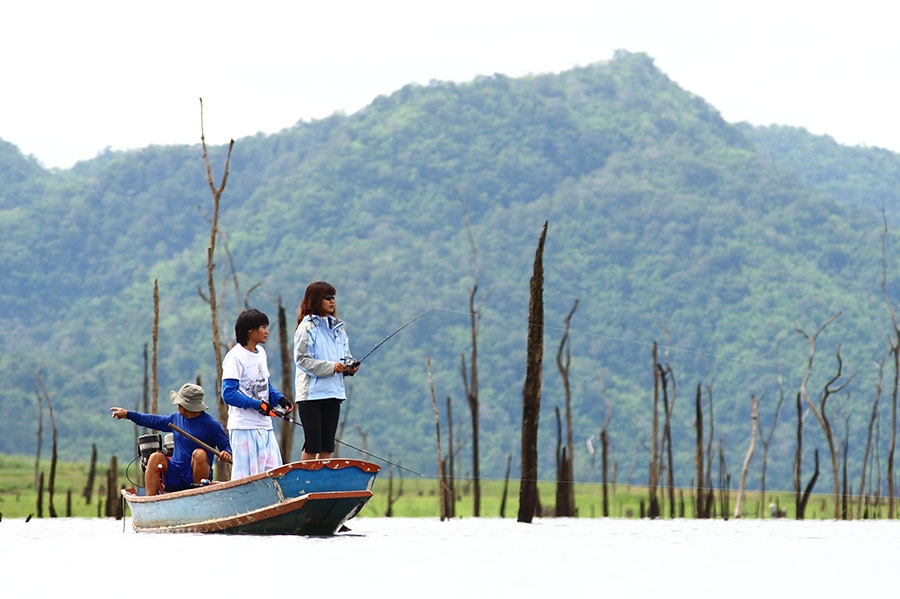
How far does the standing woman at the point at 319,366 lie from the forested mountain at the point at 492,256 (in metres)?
65.9

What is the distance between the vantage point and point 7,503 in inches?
2053

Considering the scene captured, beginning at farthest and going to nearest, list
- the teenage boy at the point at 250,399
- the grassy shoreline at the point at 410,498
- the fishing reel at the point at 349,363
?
1. the grassy shoreline at the point at 410,498
2. the teenage boy at the point at 250,399
3. the fishing reel at the point at 349,363

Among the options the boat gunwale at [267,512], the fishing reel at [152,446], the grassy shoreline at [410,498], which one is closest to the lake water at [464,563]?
the boat gunwale at [267,512]

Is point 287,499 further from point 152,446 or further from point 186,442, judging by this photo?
point 152,446

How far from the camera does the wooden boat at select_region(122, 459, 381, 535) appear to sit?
10508 millimetres

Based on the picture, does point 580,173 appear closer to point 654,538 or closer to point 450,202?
point 450,202

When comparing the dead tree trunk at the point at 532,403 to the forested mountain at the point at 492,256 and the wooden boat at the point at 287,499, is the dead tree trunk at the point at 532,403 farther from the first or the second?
the forested mountain at the point at 492,256

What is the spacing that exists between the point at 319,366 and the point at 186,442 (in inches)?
66.8

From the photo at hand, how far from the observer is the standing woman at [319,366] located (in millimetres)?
11086

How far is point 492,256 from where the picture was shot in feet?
391

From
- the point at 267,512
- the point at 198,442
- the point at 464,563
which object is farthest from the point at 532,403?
the point at 464,563

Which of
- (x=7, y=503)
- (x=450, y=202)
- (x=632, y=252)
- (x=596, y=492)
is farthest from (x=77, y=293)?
(x=7, y=503)

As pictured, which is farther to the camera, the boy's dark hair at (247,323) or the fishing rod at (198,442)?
the fishing rod at (198,442)

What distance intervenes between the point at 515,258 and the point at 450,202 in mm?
14400
